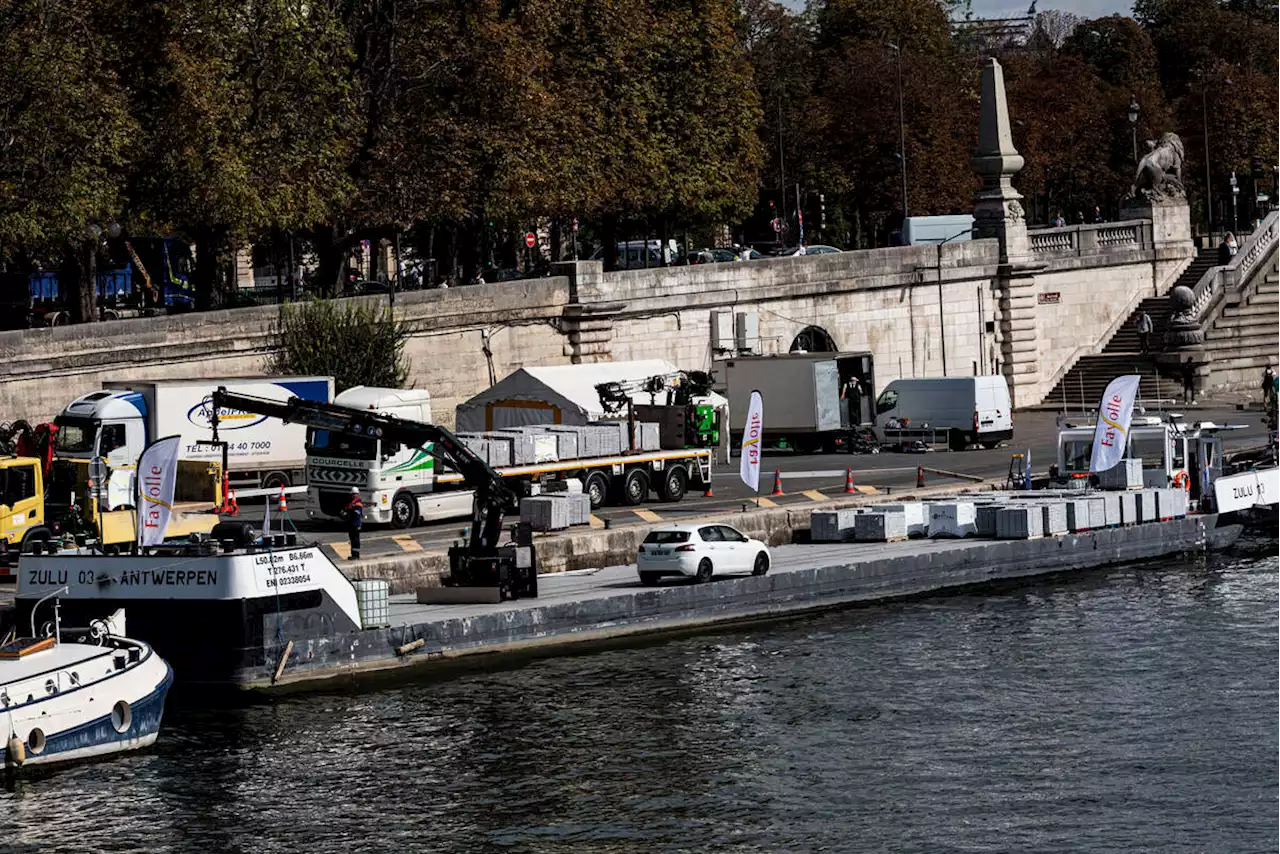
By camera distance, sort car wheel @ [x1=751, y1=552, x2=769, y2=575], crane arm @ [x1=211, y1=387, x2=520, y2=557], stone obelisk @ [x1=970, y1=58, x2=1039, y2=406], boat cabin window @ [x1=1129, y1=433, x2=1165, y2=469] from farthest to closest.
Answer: stone obelisk @ [x1=970, y1=58, x2=1039, y2=406] → boat cabin window @ [x1=1129, y1=433, x2=1165, y2=469] → car wheel @ [x1=751, y1=552, x2=769, y2=575] → crane arm @ [x1=211, y1=387, x2=520, y2=557]

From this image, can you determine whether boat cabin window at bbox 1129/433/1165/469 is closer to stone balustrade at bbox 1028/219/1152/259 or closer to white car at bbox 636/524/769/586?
white car at bbox 636/524/769/586

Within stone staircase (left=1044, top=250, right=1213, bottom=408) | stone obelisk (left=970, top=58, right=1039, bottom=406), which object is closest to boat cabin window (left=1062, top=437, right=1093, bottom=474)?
stone staircase (left=1044, top=250, right=1213, bottom=408)

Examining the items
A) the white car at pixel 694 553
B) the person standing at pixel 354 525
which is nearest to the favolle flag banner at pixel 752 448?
the white car at pixel 694 553

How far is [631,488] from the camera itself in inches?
2242

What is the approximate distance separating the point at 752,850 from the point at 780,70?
282 ft

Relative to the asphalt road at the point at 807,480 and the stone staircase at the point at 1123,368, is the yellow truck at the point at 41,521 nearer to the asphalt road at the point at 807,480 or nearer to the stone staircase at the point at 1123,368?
the asphalt road at the point at 807,480

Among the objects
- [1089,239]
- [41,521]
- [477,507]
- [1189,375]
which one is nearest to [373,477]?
[477,507]

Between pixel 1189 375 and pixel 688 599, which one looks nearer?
pixel 688 599

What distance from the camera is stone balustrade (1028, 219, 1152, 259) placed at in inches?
3329

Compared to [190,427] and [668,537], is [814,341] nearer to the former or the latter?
[190,427]

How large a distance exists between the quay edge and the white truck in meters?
4.77

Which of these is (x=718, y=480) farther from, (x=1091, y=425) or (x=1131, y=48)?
(x=1131, y=48)

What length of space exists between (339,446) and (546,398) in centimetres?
883

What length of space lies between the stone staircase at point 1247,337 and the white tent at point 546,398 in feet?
94.1
